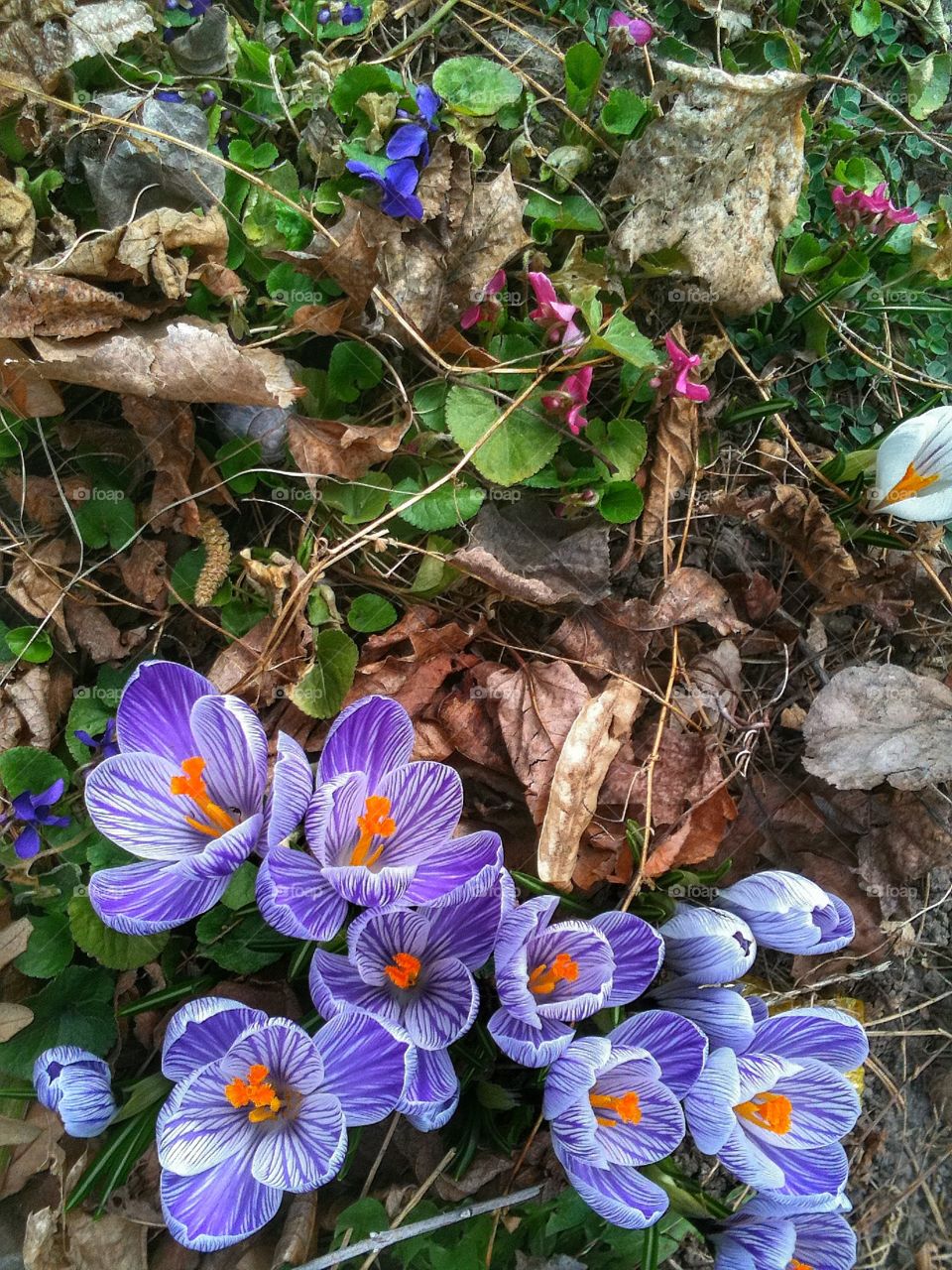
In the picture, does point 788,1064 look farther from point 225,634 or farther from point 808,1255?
point 225,634

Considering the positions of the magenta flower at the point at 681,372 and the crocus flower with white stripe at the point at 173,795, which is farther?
the magenta flower at the point at 681,372

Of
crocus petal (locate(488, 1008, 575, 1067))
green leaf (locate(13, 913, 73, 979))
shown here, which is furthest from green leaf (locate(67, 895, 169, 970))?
crocus petal (locate(488, 1008, 575, 1067))

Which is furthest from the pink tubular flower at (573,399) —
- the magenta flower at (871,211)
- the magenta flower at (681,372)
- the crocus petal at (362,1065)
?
the crocus petal at (362,1065)

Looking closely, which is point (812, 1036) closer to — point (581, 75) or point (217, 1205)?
point (217, 1205)

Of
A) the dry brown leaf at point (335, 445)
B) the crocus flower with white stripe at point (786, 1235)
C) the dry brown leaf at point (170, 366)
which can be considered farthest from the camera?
the dry brown leaf at point (335, 445)

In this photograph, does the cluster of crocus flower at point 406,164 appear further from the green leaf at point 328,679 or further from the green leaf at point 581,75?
the green leaf at point 328,679

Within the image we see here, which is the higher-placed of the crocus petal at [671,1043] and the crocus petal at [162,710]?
the crocus petal at [162,710]

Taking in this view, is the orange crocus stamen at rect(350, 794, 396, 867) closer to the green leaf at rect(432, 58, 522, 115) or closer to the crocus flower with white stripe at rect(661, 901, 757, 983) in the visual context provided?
the crocus flower with white stripe at rect(661, 901, 757, 983)

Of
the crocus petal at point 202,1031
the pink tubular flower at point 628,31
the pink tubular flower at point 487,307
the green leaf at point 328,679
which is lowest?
the crocus petal at point 202,1031

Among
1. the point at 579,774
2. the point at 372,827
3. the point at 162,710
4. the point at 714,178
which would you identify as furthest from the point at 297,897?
the point at 714,178
